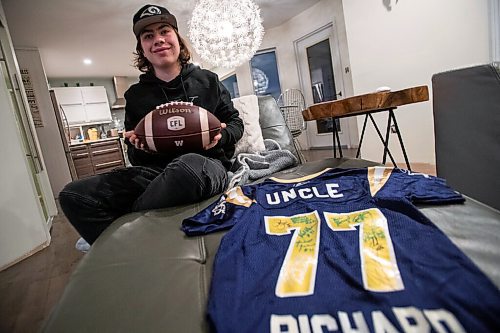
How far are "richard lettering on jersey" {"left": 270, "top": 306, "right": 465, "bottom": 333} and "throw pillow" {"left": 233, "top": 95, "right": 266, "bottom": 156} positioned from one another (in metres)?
1.19

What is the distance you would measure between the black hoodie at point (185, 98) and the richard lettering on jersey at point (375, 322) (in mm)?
991

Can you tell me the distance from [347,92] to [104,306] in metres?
4.83

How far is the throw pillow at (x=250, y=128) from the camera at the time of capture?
60.1 inches

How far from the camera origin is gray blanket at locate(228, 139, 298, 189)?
47.9 inches

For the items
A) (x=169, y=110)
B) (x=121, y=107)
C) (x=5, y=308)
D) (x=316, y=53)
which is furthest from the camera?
(x=121, y=107)

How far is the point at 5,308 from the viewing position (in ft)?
4.21

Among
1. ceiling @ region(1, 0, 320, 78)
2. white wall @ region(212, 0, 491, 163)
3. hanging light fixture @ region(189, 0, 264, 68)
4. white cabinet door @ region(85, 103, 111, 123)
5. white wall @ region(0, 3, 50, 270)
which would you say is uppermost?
ceiling @ region(1, 0, 320, 78)

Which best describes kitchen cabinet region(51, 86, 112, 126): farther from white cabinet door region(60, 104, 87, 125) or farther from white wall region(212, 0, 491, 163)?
white wall region(212, 0, 491, 163)

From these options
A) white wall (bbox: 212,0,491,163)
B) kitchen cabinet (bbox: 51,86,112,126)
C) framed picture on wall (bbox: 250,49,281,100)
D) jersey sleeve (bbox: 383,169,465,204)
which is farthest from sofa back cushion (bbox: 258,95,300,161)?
kitchen cabinet (bbox: 51,86,112,126)

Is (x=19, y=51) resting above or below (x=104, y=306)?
above

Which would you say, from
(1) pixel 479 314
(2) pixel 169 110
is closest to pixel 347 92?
(2) pixel 169 110

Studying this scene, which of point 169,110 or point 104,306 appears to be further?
point 169,110

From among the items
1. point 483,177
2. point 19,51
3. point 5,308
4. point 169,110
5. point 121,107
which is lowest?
point 5,308

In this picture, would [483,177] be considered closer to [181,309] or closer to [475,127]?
[475,127]
